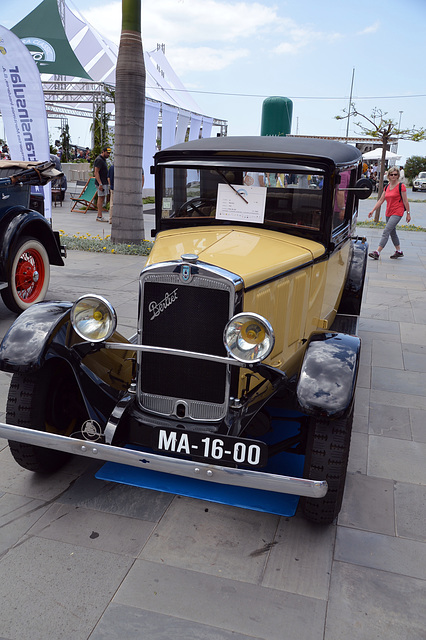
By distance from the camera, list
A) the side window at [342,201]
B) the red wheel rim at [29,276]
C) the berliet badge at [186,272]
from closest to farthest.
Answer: the berliet badge at [186,272]
the side window at [342,201]
the red wheel rim at [29,276]

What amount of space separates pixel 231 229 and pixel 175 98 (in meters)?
21.3

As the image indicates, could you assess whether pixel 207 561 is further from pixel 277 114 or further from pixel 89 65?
pixel 89 65

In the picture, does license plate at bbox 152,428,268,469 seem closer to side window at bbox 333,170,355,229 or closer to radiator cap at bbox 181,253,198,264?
radiator cap at bbox 181,253,198,264

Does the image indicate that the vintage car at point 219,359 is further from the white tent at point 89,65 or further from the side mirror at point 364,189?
the white tent at point 89,65

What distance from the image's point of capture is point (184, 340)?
2.78m

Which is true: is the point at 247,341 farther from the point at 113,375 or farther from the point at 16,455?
the point at 16,455

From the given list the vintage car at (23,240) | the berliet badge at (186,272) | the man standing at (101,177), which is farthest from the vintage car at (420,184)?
the berliet badge at (186,272)

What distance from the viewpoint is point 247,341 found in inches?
103

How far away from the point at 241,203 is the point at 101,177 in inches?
433

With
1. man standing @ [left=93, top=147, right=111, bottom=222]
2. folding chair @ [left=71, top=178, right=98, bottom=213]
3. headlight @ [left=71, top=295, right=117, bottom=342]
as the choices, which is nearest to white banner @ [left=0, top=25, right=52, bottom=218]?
man standing @ [left=93, top=147, right=111, bottom=222]

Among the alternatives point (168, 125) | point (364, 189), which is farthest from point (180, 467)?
point (168, 125)

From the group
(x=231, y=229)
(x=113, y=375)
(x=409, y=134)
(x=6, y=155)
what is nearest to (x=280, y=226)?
(x=231, y=229)

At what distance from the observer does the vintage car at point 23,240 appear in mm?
5691

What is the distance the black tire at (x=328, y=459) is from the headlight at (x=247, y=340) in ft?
1.52
